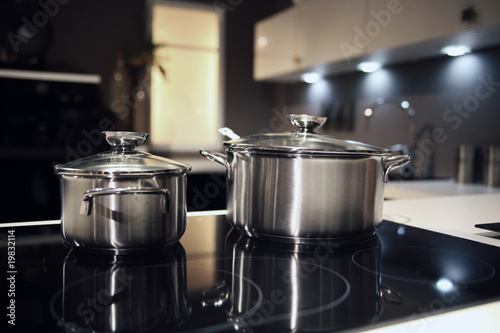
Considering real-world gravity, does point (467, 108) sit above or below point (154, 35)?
below

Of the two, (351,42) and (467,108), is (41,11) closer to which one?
(351,42)

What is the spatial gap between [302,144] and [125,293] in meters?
0.37

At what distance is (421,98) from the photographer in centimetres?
245

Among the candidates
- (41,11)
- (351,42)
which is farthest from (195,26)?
(351,42)

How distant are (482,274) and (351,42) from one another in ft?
6.21

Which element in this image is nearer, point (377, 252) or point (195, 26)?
point (377, 252)

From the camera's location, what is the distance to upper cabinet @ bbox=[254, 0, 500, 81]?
1.72 meters

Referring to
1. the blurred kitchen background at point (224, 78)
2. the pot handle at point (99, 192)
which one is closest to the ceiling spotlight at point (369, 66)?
the blurred kitchen background at point (224, 78)

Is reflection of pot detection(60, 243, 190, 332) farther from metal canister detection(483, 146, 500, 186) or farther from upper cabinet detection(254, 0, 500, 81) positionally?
metal canister detection(483, 146, 500, 186)

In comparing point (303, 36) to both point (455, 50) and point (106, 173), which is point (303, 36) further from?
point (106, 173)

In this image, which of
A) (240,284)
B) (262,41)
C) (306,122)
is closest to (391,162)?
(306,122)

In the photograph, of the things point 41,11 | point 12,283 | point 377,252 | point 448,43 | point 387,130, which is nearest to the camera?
point 12,283

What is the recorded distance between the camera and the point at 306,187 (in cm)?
69

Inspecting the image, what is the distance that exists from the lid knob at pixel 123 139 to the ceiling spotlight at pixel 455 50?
183 cm
